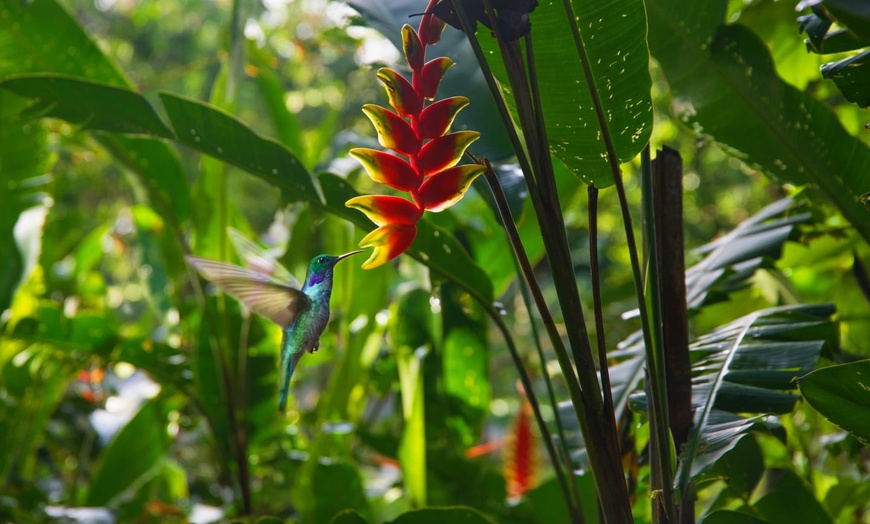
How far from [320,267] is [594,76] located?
0.27 m

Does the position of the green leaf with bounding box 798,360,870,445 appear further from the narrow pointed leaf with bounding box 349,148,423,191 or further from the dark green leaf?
the narrow pointed leaf with bounding box 349,148,423,191

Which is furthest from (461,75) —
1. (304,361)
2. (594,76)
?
(304,361)

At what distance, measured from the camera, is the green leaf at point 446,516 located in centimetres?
69

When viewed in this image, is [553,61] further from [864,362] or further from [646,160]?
[864,362]

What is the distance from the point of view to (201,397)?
114cm

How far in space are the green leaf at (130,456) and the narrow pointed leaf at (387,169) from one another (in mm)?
947

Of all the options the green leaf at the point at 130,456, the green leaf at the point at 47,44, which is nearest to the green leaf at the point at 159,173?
the green leaf at the point at 47,44

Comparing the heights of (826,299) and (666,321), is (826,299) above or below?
below

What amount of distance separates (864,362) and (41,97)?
75cm

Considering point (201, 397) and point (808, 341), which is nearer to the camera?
point (808, 341)

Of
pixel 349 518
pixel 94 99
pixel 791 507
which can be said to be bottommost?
pixel 791 507

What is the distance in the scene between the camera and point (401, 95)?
15.8 inches

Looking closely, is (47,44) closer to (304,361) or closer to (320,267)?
(304,361)

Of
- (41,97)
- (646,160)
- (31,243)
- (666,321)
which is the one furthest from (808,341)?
(31,243)
